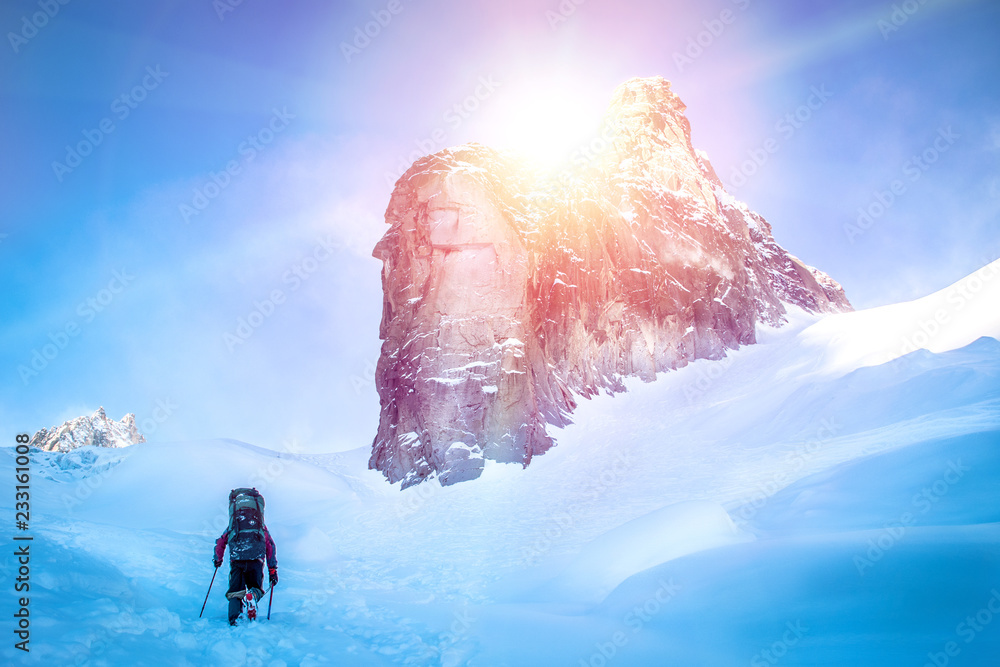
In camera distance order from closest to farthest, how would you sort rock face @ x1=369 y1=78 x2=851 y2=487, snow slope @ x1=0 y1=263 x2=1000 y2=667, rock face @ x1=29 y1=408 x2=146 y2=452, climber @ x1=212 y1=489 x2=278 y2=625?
snow slope @ x1=0 y1=263 x2=1000 y2=667 → climber @ x1=212 y1=489 x2=278 y2=625 → rock face @ x1=369 y1=78 x2=851 y2=487 → rock face @ x1=29 y1=408 x2=146 y2=452

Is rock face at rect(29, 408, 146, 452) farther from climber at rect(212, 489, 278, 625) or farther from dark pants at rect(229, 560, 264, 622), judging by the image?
dark pants at rect(229, 560, 264, 622)

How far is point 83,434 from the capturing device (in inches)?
3031

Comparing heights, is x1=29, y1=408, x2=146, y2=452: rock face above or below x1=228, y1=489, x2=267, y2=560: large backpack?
above

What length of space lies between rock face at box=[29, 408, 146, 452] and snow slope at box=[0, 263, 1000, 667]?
64.4 metres

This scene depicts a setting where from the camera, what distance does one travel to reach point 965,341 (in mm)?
22000

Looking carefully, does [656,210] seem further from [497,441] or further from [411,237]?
[497,441]

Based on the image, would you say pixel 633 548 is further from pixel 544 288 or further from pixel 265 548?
pixel 544 288

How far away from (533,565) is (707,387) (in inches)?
1381

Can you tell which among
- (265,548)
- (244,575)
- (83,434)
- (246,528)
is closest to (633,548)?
(265,548)

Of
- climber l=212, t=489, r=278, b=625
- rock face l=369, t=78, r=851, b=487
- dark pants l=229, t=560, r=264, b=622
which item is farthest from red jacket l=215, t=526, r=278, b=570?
rock face l=369, t=78, r=851, b=487

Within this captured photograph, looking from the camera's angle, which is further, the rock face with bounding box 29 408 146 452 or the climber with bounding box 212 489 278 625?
the rock face with bounding box 29 408 146 452

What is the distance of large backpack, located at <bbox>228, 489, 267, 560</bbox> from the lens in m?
8.88

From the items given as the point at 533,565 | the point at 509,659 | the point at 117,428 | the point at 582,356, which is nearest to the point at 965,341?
the point at 533,565

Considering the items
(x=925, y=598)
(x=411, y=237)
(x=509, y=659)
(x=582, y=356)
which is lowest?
(x=509, y=659)
